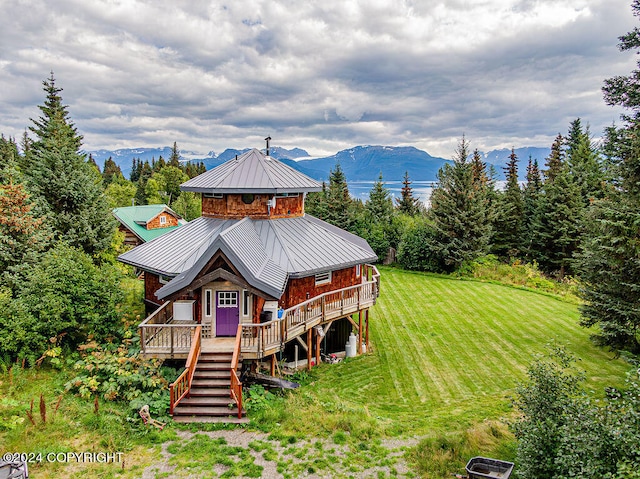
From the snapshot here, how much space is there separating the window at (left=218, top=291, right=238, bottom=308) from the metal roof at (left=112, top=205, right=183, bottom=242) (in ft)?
88.7

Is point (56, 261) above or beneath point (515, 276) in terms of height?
above

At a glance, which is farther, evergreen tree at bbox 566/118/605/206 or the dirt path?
evergreen tree at bbox 566/118/605/206

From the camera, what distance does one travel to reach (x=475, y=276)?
30.2 m

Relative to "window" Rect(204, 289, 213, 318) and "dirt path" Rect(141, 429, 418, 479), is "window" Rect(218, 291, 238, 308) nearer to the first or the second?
"window" Rect(204, 289, 213, 318)

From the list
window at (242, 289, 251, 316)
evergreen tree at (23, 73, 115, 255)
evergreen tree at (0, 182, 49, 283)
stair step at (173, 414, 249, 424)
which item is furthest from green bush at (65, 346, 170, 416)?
evergreen tree at (23, 73, 115, 255)

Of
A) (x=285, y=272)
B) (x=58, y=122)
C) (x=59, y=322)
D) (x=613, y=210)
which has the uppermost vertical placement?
(x=58, y=122)

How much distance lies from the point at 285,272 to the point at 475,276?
20.7 metres

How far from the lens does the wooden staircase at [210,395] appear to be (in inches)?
412

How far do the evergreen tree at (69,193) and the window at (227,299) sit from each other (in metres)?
13.4

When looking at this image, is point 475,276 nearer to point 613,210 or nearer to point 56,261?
point 613,210

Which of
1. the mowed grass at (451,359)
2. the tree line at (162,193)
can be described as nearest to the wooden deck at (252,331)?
the mowed grass at (451,359)

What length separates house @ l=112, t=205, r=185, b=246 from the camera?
3891 cm

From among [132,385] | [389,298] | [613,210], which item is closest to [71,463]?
[132,385]

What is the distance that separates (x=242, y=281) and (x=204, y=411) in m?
3.70
